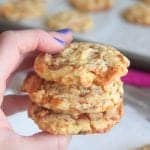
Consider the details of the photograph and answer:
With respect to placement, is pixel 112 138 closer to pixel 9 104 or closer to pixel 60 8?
pixel 9 104

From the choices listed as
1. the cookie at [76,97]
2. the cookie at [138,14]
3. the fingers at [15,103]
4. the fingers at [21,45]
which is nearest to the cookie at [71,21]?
the cookie at [138,14]

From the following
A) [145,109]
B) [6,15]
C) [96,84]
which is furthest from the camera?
[6,15]

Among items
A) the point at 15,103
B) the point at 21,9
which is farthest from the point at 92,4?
the point at 15,103

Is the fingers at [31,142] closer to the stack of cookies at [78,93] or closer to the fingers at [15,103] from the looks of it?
the stack of cookies at [78,93]

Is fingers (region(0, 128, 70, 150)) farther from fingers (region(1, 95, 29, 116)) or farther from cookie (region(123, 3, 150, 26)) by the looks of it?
cookie (region(123, 3, 150, 26))

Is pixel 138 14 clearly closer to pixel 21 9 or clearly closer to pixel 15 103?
pixel 21 9

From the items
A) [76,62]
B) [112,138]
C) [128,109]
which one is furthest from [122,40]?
[76,62]
